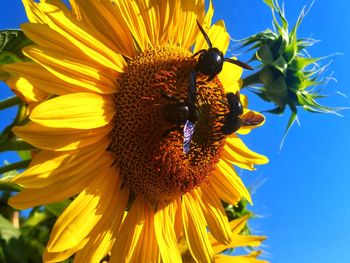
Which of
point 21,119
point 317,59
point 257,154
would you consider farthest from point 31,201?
point 317,59

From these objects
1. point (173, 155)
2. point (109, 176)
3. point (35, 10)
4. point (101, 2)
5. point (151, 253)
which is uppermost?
point (101, 2)

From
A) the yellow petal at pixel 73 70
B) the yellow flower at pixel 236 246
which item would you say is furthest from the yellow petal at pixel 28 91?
the yellow flower at pixel 236 246

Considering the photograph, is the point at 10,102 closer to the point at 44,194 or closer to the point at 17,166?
the point at 17,166

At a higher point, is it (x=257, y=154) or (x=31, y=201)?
(x=257, y=154)

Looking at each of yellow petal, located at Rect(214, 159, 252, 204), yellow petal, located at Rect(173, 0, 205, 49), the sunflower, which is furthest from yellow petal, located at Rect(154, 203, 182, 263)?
yellow petal, located at Rect(173, 0, 205, 49)

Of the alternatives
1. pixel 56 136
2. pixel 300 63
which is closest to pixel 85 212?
pixel 56 136

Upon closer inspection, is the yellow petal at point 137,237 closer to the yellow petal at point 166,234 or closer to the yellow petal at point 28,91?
the yellow petal at point 166,234

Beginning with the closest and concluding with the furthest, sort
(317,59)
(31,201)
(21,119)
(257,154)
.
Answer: (31,201)
(21,119)
(257,154)
(317,59)

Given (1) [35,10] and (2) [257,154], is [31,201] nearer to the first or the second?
(1) [35,10]
